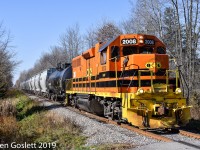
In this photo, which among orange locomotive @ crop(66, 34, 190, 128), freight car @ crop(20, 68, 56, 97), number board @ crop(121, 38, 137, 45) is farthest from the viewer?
freight car @ crop(20, 68, 56, 97)

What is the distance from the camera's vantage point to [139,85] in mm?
11500

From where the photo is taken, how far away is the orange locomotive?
11.3 meters

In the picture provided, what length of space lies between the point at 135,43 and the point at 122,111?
9.25 ft

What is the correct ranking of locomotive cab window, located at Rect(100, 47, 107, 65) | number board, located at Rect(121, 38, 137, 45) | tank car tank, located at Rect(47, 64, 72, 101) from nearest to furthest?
number board, located at Rect(121, 38, 137, 45)
locomotive cab window, located at Rect(100, 47, 107, 65)
tank car tank, located at Rect(47, 64, 72, 101)

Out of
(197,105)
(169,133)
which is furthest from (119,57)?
(197,105)

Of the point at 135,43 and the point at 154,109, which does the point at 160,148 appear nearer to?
the point at 154,109

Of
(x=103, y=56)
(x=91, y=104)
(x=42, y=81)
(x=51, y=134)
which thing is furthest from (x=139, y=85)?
(x=42, y=81)

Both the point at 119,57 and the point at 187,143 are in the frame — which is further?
the point at 119,57

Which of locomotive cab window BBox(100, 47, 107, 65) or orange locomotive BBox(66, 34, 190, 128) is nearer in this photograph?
orange locomotive BBox(66, 34, 190, 128)

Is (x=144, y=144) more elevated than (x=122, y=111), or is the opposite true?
(x=122, y=111)

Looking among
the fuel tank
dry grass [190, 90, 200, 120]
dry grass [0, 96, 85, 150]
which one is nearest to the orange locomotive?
the fuel tank

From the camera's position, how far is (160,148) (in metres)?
8.57

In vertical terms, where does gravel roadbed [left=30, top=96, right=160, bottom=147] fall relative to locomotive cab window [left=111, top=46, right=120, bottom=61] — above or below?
below

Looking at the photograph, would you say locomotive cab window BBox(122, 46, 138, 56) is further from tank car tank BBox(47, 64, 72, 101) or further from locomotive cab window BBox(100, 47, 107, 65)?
tank car tank BBox(47, 64, 72, 101)
